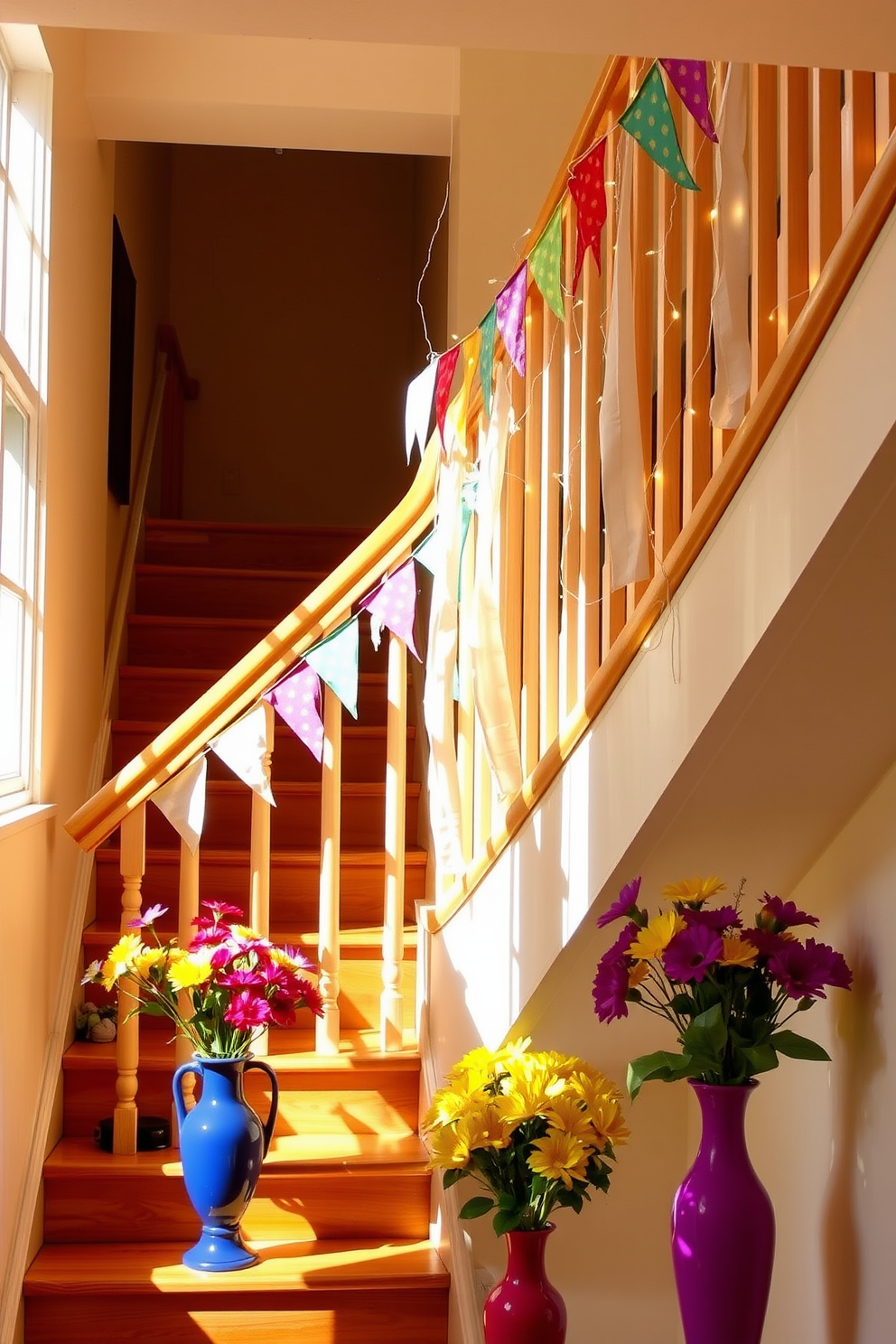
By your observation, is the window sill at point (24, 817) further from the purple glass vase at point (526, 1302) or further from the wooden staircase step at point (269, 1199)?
the purple glass vase at point (526, 1302)

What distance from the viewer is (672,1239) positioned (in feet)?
5.81

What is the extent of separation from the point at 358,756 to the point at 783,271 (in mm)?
2779

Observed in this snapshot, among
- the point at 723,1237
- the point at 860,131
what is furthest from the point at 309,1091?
the point at 860,131

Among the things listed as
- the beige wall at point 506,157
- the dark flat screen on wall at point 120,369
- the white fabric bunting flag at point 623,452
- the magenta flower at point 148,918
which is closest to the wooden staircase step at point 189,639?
the dark flat screen on wall at point 120,369

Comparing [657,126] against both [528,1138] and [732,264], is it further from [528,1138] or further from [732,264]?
[528,1138]

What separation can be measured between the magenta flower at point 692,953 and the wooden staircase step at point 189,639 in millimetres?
2925

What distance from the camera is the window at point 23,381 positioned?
2.61 m

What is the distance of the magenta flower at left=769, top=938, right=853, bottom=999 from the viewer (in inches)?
64.8

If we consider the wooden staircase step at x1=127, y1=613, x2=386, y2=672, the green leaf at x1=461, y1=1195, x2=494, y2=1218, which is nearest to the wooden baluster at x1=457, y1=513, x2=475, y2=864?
the green leaf at x1=461, y1=1195, x2=494, y2=1218

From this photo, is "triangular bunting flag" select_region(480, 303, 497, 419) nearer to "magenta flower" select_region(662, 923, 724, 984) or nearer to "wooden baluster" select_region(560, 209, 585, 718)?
"wooden baluster" select_region(560, 209, 585, 718)

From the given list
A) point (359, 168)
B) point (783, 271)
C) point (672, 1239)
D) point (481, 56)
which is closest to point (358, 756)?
point (481, 56)

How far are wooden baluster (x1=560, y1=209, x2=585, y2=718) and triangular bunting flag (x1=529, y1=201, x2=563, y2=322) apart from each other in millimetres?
109

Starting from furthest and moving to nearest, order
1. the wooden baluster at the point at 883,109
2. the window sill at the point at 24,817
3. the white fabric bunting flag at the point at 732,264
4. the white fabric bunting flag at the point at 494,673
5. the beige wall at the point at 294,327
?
the beige wall at the point at 294,327
the window sill at the point at 24,817
the white fabric bunting flag at the point at 494,673
the white fabric bunting flag at the point at 732,264
the wooden baluster at the point at 883,109

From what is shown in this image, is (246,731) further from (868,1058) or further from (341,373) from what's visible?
(341,373)
